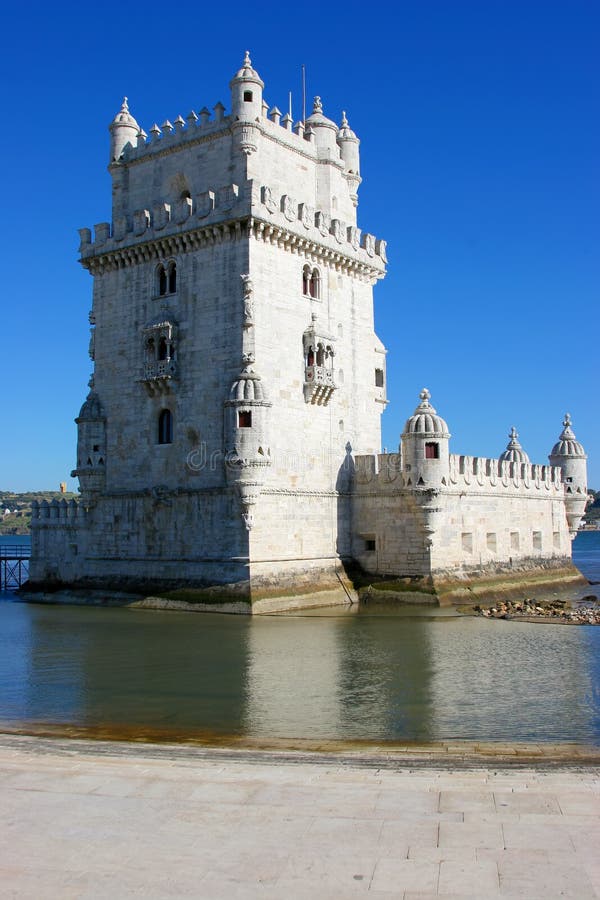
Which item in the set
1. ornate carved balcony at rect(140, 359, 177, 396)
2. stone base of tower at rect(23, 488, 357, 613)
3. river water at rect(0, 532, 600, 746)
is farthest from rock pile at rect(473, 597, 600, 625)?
ornate carved balcony at rect(140, 359, 177, 396)

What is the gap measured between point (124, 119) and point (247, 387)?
50.4ft

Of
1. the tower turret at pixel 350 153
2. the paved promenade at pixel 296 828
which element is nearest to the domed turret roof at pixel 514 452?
the tower turret at pixel 350 153

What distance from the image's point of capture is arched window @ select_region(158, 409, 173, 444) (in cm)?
3569

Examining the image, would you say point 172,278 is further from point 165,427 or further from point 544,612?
point 544,612

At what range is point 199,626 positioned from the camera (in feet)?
96.6

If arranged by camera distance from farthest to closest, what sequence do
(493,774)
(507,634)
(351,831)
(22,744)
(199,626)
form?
1. (199,626)
2. (507,634)
3. (22,744)
4. (493,774)
5. (351,831)

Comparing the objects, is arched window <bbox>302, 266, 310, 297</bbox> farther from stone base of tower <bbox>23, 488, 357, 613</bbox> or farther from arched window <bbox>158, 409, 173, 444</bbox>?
stone base of tower <bbox>23, 488, 357, 613</bbox>

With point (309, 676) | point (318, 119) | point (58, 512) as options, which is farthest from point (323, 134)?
point (309, 676)

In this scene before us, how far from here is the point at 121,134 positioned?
39.2 m

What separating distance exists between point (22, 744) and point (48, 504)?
2893cm

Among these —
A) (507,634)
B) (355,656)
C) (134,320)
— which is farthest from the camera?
(134,320)

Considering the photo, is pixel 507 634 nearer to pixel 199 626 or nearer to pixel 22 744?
pixel 199 626

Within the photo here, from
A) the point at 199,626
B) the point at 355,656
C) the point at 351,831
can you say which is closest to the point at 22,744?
the point at 351,831

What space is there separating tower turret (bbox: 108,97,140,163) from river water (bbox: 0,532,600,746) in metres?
20.3
